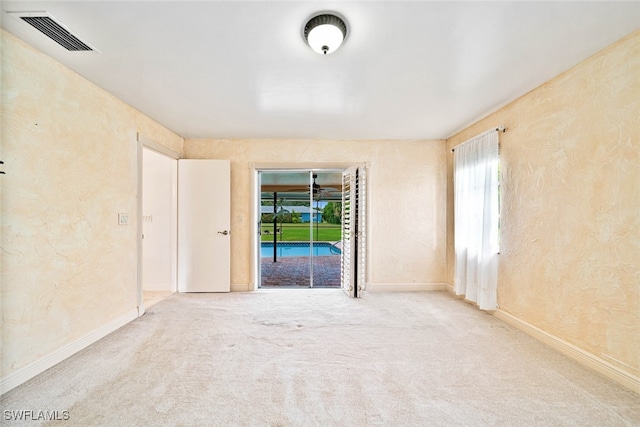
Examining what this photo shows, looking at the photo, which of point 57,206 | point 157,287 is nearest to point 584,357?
point 57,206

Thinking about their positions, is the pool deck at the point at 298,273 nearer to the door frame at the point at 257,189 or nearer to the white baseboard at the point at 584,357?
the door frame at the point at 257,189

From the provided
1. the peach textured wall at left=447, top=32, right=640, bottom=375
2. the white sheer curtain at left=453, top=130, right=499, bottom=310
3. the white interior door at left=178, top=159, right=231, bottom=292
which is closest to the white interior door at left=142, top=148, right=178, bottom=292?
the white interior door at left=178, top=159, right=231, bottom=292

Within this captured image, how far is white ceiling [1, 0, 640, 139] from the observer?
1487mm

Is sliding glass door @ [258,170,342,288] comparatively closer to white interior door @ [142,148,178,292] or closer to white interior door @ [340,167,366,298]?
white interior door @ [340,167,366,298]

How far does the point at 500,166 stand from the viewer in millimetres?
2936

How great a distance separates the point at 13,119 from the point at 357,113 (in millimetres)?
2834

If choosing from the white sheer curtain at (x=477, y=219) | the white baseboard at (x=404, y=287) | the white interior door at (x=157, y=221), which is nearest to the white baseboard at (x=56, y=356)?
the white interior door at (x=157, y=221)

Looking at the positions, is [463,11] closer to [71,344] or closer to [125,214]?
[125,214]

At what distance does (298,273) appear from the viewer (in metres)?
5.34

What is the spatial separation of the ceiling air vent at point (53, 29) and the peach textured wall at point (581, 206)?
363 centimetres

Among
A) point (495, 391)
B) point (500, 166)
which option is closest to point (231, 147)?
point (500, 166)

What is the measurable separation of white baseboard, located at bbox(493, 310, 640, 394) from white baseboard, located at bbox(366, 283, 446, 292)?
4.45 feet

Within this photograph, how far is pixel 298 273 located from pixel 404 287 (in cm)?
213

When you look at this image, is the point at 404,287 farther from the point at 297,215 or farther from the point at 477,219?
the point at 297,215
